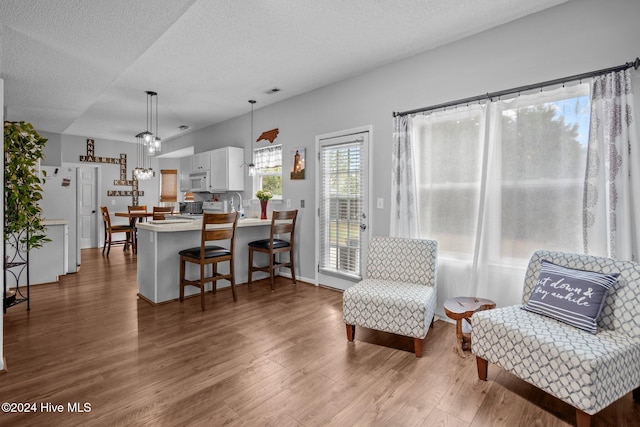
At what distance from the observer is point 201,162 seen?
6.24 m

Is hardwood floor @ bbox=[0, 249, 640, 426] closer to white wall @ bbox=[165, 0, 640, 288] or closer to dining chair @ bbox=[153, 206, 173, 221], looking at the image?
white wall @ bbox=[165, 0, 640, 288]

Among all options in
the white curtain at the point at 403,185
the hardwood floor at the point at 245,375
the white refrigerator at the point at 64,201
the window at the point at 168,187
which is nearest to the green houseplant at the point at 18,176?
the hardwood floor at the point at 245,375

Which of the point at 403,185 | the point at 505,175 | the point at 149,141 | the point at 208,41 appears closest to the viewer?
the point at 505,175

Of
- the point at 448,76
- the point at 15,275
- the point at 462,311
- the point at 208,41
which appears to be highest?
the point at 208,41

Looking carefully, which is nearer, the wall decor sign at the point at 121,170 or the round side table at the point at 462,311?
the round side table at the point at 462,311

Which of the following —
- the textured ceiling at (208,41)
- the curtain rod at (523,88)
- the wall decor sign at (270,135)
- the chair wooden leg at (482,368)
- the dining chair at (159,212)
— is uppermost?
the textured ceiling at (208,41)

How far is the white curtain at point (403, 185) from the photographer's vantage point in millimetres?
3256

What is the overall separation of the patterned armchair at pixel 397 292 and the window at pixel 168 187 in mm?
7556

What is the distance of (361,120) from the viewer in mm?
3850

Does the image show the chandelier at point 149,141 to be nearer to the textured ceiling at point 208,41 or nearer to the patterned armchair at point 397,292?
the textured ceiling at point 208,41

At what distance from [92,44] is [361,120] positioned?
2663mm

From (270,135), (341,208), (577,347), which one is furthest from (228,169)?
(577,347)

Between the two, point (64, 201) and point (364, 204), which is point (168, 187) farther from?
point (364, 204)

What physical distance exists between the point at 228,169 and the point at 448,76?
3.76 meters
